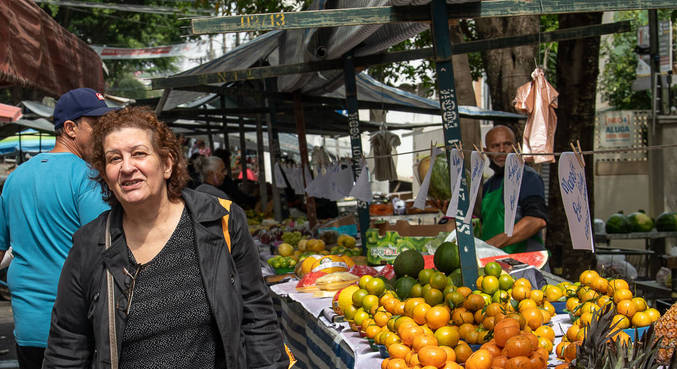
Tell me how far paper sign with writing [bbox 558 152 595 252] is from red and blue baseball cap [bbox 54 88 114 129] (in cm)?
233

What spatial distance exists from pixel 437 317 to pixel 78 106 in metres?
2.15

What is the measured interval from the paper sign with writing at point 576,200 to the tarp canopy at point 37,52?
337cm

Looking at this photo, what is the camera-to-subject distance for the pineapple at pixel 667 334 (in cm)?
277

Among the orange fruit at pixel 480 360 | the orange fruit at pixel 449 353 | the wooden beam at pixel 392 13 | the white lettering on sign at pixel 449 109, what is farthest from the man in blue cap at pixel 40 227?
the white lettering on sign at pixel 449 109

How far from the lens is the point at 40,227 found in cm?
315

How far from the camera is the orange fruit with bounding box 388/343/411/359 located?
3178mm

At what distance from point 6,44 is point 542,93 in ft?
12.0

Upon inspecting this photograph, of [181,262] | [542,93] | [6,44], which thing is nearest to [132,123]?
[181,262]

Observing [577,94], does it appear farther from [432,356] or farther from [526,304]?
[432,356]

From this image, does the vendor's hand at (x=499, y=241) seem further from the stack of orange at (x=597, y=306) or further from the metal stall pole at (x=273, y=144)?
the metal stall pole at (x=273, y=144)

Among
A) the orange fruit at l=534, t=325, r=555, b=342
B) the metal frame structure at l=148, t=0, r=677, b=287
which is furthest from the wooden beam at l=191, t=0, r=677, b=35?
the orange fruit at l=534, t=325, r=555, b=342

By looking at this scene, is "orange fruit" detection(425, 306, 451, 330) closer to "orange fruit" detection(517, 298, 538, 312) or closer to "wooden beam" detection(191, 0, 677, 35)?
"orange fruit" detection(517, 298, 538, 312)

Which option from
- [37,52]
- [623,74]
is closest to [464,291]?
[37,52]

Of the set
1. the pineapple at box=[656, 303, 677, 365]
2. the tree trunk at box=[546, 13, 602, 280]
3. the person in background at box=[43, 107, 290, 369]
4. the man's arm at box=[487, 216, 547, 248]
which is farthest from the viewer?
the tree trunk at box=[546, 13, 602, 280]
